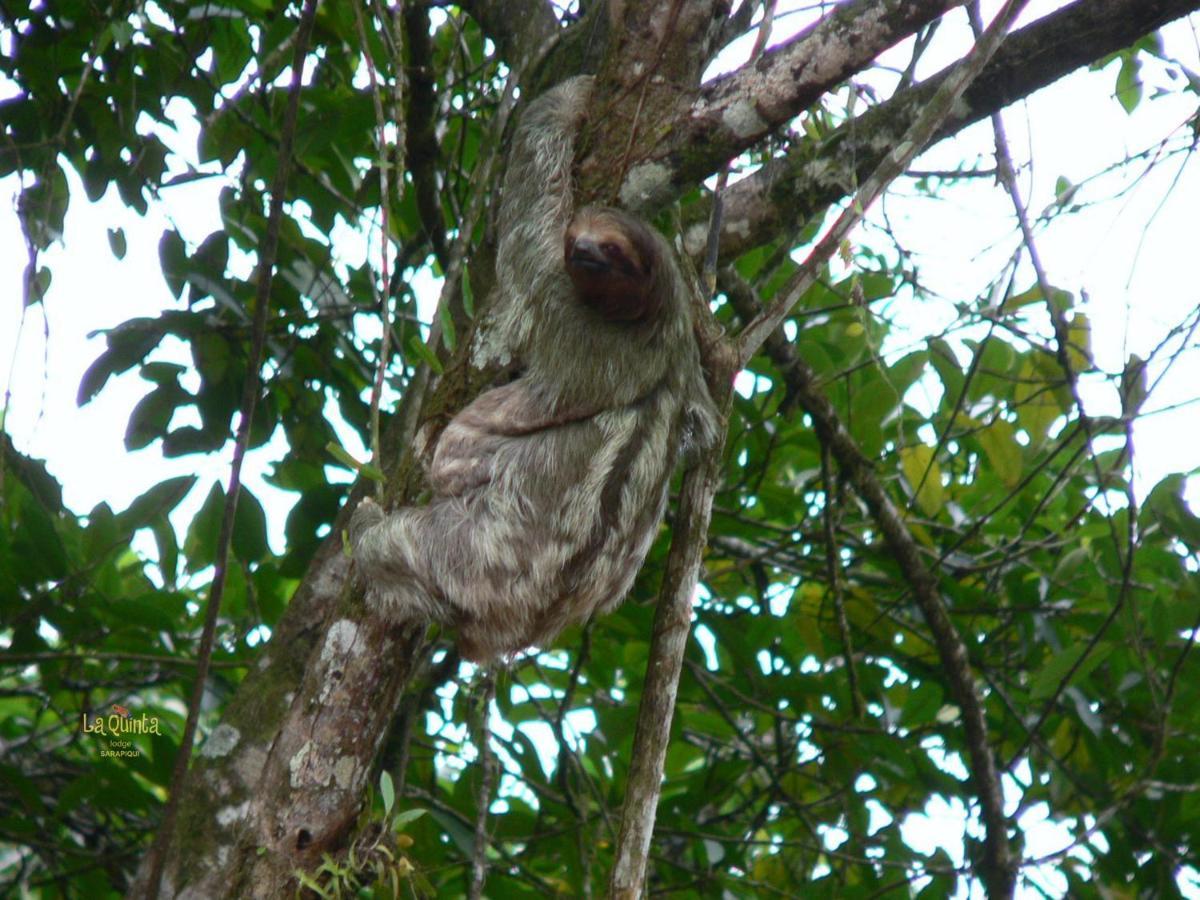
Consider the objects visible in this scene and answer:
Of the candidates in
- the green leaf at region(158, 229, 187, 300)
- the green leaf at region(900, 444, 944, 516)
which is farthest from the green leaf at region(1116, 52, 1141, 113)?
the green leaf at region(158, 229, 187, 300)

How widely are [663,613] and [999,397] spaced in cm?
396

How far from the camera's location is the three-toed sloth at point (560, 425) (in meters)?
4.79

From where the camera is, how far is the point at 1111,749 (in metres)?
6.62

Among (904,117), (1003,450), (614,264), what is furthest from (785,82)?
(1003,450)

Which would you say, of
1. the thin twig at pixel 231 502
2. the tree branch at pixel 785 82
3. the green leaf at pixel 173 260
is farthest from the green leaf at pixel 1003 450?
Answer: the green leaf at pixel 173 260

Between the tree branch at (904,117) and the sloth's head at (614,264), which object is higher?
the tree branch at (904,117)

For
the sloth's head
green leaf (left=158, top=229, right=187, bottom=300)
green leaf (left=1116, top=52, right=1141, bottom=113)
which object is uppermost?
green leaf (left=1116, top=52, right=1141, bottom=113)

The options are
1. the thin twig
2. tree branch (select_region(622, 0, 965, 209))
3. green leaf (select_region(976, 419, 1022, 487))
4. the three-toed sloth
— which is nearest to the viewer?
the thin twig

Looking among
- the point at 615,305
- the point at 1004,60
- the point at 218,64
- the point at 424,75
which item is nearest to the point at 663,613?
the point at 615,305

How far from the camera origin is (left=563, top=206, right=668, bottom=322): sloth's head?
4691mm

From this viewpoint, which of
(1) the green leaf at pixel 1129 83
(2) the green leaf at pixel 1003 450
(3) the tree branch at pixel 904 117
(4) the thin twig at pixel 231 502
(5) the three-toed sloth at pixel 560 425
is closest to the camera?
(4) the thin twig at pixel 231 502

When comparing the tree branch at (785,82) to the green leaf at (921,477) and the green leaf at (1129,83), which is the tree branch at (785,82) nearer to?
the green leaf at (1129,83)

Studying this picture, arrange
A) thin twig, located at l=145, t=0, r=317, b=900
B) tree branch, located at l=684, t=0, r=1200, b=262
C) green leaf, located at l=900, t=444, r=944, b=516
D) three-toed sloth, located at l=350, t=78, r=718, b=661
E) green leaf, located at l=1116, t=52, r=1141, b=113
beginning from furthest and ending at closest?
green leaf, located at l=900, t=444, r=944, b=516, green leaf, located at l=1116, t=52, r=1141, b=113, three-toed sloth, located at l=350, t=78, r=718, b=661, tree branch, located at l=684, t=0, r=1200, b=262, thin twig, located at l=145, t=0, r=317, b=900

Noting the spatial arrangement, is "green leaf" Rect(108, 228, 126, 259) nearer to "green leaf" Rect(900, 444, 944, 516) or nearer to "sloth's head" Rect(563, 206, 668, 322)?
"sloth's head" Rect(563, 206, 668, 322)
